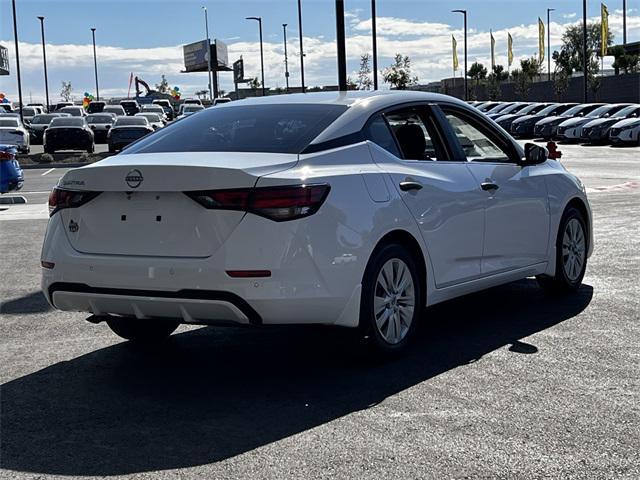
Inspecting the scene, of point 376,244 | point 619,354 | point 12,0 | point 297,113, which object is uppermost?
point 12,0

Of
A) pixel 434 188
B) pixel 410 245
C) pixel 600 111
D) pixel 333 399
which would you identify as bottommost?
pixel 333 399

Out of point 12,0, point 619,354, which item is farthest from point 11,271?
point 12,0

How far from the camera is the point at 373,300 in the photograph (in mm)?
5820

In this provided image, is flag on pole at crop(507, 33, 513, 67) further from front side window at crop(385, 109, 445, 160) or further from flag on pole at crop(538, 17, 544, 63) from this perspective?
front side window at crop(385, 109, 445, 160)

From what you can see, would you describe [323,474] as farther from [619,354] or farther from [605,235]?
[605,235]

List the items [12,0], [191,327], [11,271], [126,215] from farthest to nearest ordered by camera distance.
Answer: [12,0] → [11,271] → [191,327] → [126,215]

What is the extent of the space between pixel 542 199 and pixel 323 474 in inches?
165

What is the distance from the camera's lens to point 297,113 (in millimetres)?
6344

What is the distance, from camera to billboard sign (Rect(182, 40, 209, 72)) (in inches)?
4707

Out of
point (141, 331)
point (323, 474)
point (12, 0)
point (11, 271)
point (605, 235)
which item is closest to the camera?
point (323, 474)

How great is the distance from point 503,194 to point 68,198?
311 centimetres

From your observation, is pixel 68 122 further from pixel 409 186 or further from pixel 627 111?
pixel 409 186

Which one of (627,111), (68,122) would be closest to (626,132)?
(627,111)

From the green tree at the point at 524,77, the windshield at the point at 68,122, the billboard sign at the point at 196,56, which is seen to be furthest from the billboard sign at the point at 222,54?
the windshield at the point at 68,122
